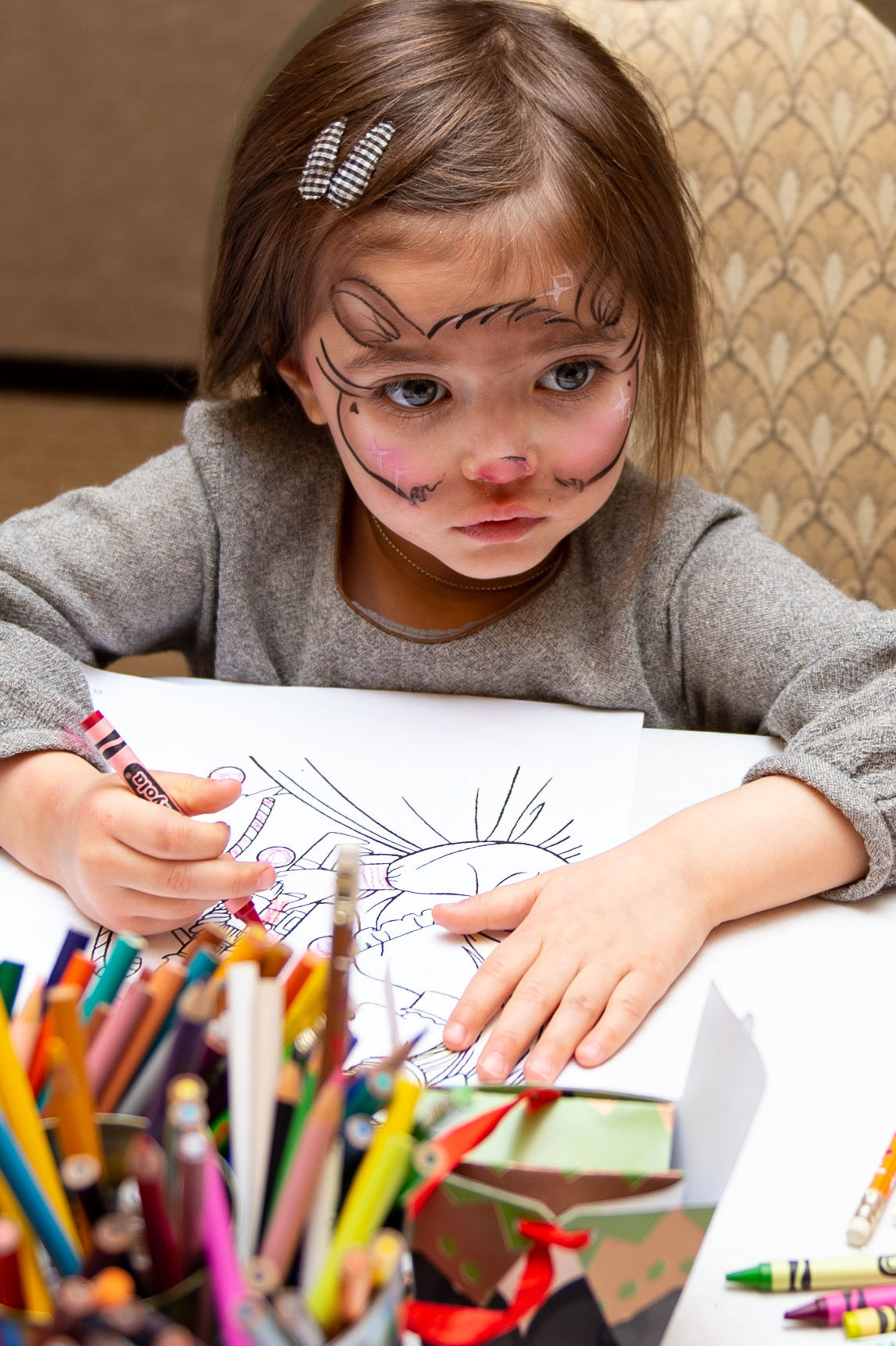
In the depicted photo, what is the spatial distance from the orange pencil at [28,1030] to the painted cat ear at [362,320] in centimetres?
43

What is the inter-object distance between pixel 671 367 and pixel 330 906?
1.33ft

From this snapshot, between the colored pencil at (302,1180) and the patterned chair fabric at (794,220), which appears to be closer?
the colored pencil at (302,1180)

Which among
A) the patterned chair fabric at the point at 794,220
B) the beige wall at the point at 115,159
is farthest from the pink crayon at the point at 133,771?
the beige wall at the point at 115,159

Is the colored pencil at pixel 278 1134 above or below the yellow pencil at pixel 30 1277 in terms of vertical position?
above

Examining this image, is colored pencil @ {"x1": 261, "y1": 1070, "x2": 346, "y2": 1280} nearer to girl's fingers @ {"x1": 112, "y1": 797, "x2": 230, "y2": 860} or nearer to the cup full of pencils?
the cup full of pencils

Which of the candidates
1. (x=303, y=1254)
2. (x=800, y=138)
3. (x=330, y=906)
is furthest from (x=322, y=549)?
(x=303, y=1254)

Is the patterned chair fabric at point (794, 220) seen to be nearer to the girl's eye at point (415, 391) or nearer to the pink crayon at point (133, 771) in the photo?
the girl's eye at point (415, 391)

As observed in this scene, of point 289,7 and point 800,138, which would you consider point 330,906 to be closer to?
point 800,138

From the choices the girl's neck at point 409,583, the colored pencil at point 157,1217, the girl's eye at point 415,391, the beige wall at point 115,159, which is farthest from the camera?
the beige wall at point 115,159

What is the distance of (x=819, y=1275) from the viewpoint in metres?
0.38

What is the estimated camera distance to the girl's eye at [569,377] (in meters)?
0.68

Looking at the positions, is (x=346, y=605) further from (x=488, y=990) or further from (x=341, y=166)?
(x=488, y=990)

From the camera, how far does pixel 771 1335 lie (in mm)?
366

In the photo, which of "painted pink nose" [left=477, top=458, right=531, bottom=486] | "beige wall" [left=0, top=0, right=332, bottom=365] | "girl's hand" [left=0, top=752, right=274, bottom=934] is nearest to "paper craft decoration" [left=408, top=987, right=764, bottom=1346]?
"girl's hand" [left=0, top=752, right=274, bottom=934]
